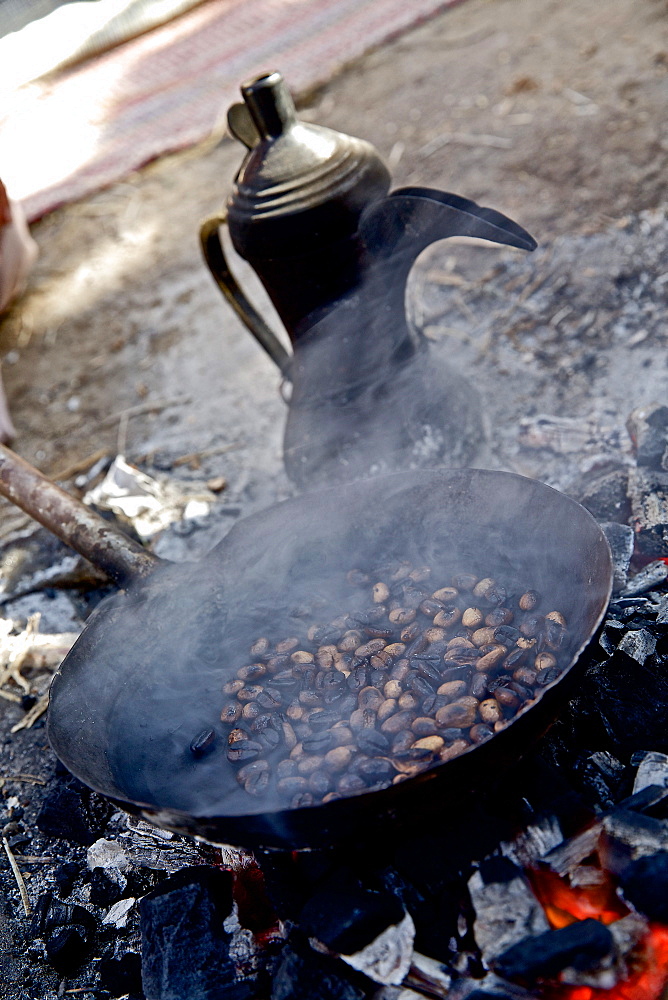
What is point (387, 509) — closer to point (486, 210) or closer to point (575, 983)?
point (486, 210)

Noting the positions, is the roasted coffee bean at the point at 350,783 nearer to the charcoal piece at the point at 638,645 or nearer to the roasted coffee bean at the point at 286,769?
the roasted coffee bean at the point at 286,769

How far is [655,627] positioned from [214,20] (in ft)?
26.8

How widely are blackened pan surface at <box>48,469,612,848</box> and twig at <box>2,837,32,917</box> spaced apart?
2.23ft

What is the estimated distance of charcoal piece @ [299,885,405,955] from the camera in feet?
5.59

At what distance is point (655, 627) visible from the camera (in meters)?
2.20

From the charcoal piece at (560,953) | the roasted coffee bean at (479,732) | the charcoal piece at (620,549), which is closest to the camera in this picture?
the charcoal piece at (560,953)

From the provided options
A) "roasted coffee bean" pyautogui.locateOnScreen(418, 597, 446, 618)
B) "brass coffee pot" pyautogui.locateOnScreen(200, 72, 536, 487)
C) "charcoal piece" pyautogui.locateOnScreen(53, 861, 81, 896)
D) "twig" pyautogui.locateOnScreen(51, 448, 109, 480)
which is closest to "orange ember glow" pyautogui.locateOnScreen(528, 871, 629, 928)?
"roasted coffee bean" pyautogui.locateOnScreen(418, 597, 446, 618)

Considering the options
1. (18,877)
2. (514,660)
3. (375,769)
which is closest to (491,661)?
(514,660)

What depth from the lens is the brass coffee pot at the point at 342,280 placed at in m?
2.52

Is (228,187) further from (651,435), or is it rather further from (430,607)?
(430,607)

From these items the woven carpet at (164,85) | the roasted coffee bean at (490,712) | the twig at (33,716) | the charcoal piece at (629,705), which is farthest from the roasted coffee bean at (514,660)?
the woven carpet at (164,85)

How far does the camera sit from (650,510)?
256 cm

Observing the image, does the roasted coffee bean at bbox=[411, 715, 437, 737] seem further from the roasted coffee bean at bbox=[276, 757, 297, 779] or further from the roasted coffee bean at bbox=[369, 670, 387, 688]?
the roasted coffee bean at bbox=[276, 757, 297, 779]

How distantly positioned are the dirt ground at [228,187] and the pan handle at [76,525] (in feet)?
3.76
